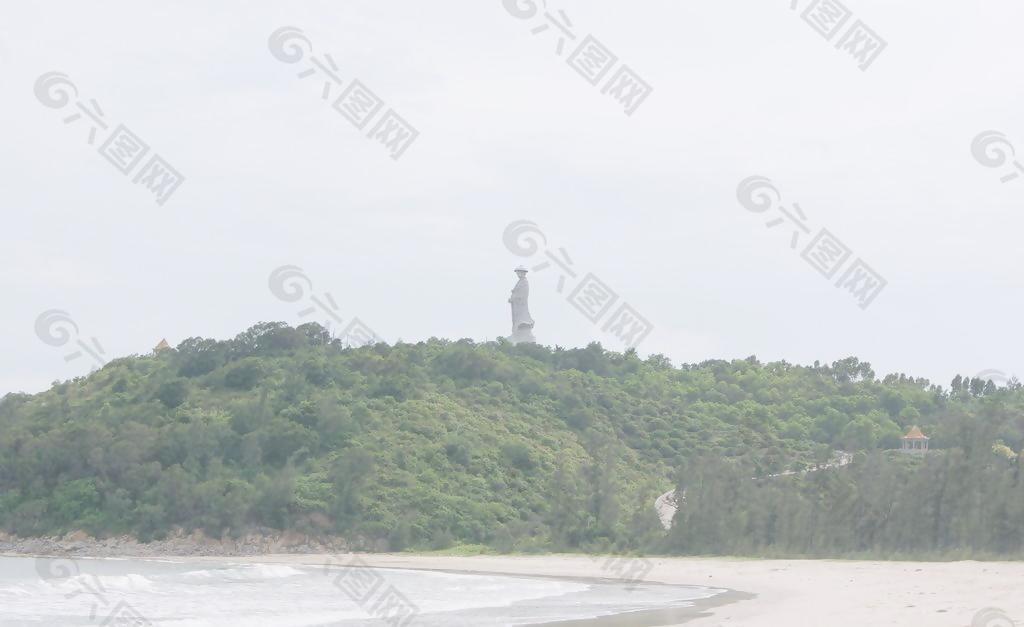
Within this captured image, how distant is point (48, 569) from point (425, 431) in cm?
1626

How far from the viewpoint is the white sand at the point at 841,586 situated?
16.1 m

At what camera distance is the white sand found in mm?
16094

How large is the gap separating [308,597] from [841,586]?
34.3 feet

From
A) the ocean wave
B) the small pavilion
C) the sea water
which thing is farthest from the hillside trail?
the ocean wave

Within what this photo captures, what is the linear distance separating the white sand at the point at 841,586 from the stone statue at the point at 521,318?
30.1 metres

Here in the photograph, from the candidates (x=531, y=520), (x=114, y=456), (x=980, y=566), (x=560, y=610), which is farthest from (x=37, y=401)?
(x=980, y=566)

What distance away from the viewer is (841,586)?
21078 mm

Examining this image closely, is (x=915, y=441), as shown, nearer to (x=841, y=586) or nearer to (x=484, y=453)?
(x=484, y=453)

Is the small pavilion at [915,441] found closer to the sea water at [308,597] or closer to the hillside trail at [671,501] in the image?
the hillside trail at [671,501]

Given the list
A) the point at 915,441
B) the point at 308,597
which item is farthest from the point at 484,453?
the point at 308,597

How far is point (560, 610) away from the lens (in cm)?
2069

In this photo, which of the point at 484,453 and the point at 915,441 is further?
the point at 915,441

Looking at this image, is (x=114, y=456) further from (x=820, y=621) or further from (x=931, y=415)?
(x=931, y=415)

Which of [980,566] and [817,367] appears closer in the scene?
[980,566]
